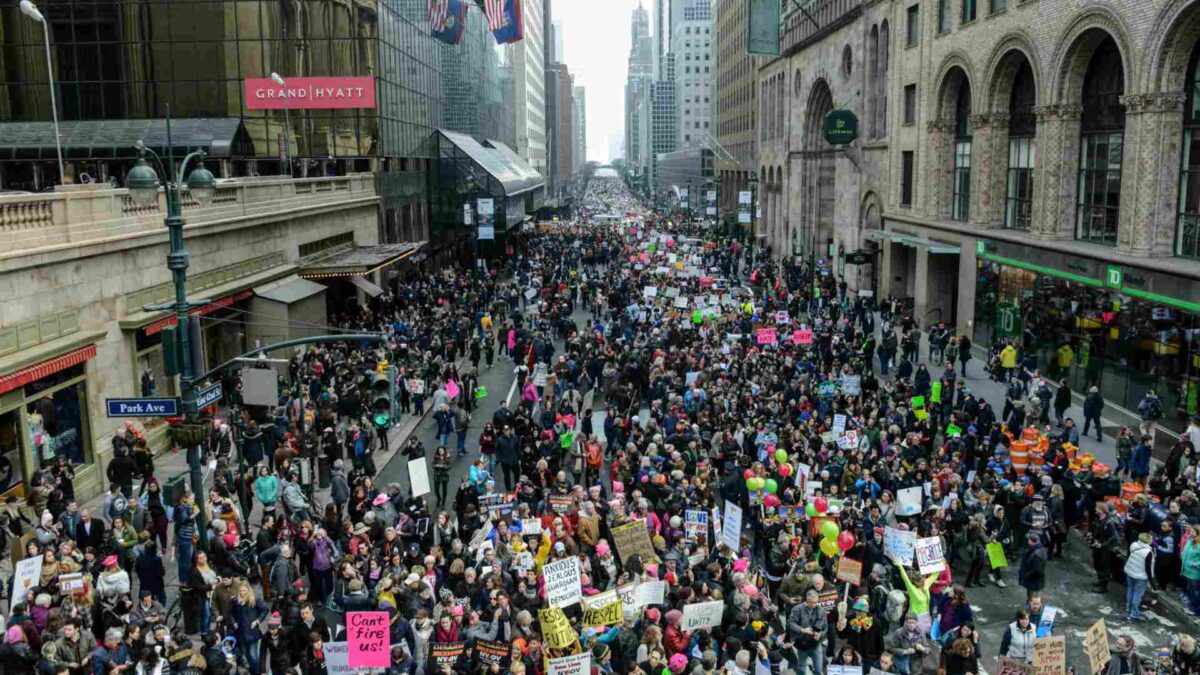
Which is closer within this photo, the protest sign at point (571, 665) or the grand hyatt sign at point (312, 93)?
the protest sign at point (571, 665)

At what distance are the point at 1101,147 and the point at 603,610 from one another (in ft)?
86.3

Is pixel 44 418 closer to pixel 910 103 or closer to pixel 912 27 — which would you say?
pixel 910 103

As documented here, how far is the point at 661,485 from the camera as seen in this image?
18609mm

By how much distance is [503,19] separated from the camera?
58250 mm

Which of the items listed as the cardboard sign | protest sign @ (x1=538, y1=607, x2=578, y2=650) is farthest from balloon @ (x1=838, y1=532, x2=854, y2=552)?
protest sign @ (x1=538, y1=607, x2=578, y2=650)

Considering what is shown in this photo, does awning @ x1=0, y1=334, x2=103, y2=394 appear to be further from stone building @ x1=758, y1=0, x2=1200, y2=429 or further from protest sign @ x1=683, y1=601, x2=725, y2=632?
stone building @ x1=758, y1=0, x2=1200, y2=429

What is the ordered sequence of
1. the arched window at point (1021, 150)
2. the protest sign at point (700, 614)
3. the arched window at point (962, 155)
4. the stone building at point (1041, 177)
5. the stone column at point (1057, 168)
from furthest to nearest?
the arched window at point (962, 155), the arched window at point (1021, 150), the stone column at point (1057, 168), the stone building at point (1041, 177), the protest sign at point (700, 614)

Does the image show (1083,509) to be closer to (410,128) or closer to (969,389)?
(969,389)

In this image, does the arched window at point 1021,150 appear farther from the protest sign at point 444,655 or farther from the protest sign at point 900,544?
the protest sign at point 444,655

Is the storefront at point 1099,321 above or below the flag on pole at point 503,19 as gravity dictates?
below

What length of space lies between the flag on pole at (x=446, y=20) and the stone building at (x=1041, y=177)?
2249 cm

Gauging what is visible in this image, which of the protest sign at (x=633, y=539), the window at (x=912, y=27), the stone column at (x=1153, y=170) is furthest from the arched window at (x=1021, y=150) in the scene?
the protest sign at (x=633, y=539)

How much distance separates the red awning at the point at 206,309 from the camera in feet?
84.0

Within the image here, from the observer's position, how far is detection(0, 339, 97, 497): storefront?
67.0 ft
